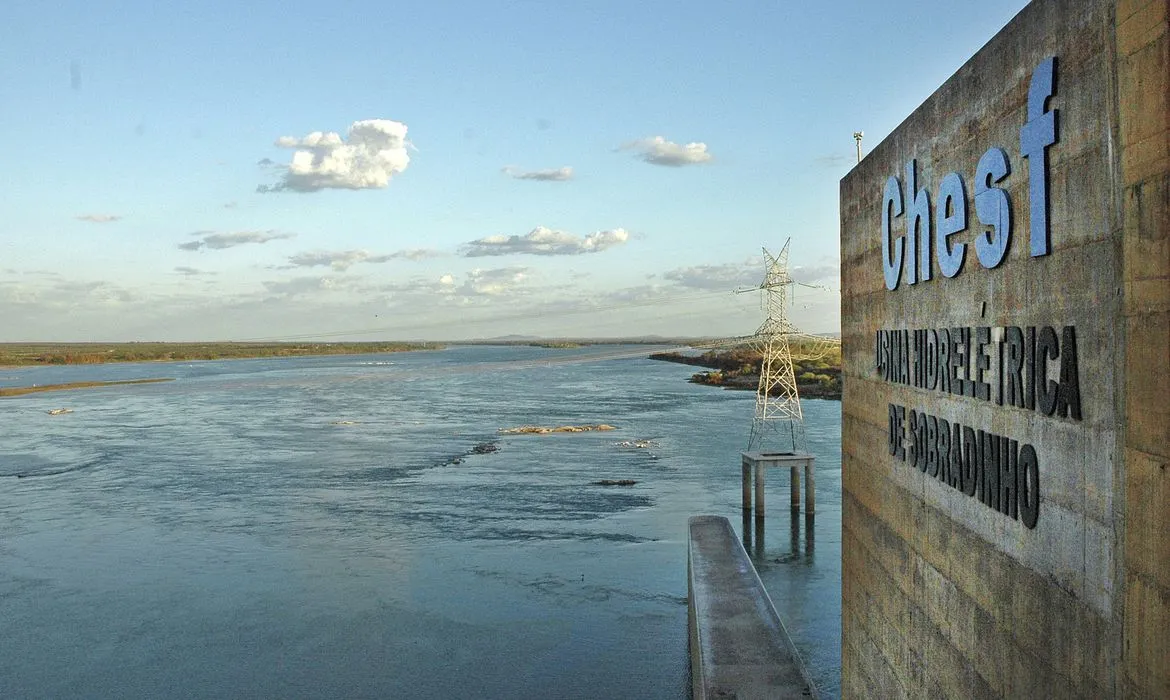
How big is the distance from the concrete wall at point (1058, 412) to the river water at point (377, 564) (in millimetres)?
9099

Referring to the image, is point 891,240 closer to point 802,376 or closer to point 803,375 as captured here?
point 802,376

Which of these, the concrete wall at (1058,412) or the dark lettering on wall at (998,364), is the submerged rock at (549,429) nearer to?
the concrete wall at (1058,412)

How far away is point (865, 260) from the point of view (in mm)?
11359

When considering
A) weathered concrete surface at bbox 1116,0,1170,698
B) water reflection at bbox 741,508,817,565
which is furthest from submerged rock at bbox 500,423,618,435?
weathered concrete surface at bbox 1116,0,1170,698

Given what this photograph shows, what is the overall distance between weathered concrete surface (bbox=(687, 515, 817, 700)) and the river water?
149 cm

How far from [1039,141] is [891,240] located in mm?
3702

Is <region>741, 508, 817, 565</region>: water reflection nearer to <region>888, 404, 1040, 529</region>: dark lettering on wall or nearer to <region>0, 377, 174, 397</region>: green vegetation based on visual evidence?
<region>888, 404, 1040, 529</region>: dark lettering on wall

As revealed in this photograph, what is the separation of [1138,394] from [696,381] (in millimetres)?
101782

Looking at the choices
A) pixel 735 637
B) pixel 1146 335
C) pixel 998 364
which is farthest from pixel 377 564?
pixel 1146 335

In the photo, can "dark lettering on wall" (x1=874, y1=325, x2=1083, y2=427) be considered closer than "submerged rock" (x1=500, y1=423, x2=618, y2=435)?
Yes

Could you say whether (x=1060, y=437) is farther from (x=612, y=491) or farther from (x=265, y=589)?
(x=612, y=491)

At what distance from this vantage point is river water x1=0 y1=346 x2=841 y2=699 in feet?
58.1

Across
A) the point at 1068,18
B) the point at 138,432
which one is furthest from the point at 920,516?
the point at 138,432

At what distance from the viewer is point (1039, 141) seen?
6422mm
